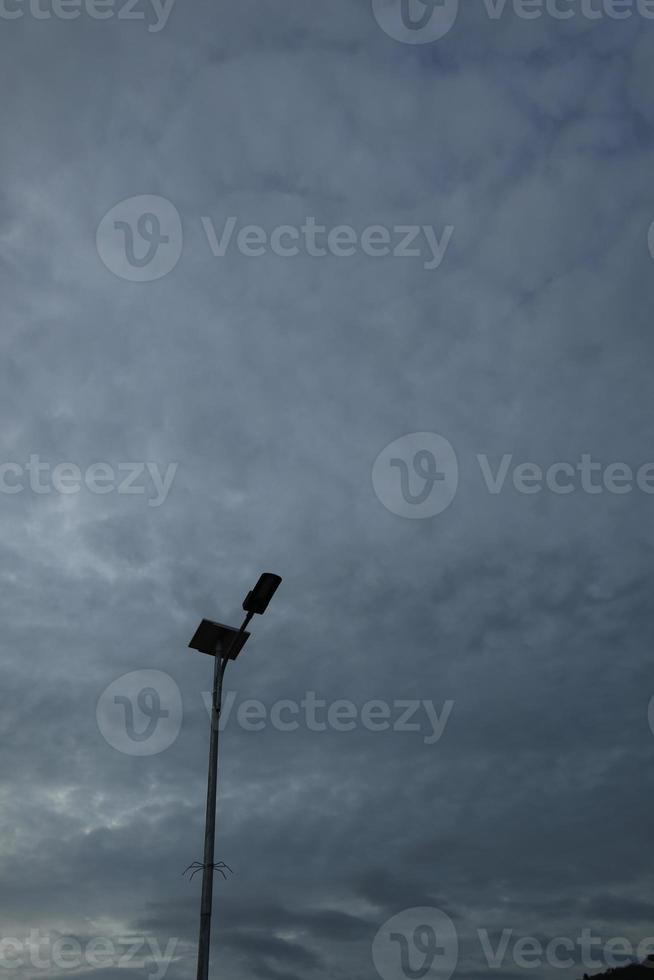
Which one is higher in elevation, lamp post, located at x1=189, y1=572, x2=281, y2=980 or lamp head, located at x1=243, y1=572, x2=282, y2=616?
lamp head, located at x1=243, y1=572, x2=282, y2=616

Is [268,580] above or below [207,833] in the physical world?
above

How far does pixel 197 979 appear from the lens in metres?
12.8

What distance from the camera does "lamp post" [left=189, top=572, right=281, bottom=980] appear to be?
501 inches

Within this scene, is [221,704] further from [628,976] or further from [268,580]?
[628,976]

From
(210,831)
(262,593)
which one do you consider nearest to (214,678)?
(262,593)

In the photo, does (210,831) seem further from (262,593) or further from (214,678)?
(262,593)

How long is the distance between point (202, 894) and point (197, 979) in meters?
1.40

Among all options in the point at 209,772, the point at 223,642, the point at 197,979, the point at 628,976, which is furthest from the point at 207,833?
the point at 628,976

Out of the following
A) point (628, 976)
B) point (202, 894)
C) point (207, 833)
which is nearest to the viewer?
point (202, 894)

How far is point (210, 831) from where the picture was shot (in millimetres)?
13430

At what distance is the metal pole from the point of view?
12695mm

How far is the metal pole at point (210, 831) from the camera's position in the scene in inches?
500

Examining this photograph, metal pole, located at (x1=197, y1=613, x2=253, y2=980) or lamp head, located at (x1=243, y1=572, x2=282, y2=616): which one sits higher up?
lamp head, located at (x1=243, y1=572, x2=282, y2=616)

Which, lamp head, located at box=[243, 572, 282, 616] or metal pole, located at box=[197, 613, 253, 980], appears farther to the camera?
lamp head, located at box=[243, 572, 282, 616]
